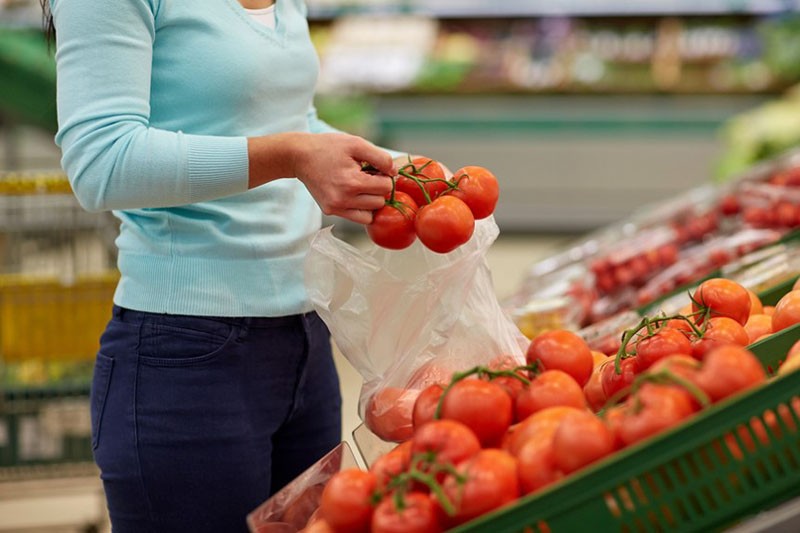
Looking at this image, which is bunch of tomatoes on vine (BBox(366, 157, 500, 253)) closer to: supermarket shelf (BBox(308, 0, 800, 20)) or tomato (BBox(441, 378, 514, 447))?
tomato (BBox(441, 378, 514, 447))

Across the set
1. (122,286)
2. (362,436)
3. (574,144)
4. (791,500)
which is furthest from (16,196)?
(574,144)

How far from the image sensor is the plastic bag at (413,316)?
1.66m

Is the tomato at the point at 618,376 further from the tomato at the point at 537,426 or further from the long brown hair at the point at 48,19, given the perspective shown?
the long brown hair at the point at 48,19

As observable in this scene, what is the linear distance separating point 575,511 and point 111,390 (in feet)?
2.58

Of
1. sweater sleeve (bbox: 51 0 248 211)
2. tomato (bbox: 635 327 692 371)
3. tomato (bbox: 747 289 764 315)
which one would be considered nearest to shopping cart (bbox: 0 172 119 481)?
sweater sleeve (bbox: 51 0 248 211)

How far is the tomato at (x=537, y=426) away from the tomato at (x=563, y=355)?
11 centimetres

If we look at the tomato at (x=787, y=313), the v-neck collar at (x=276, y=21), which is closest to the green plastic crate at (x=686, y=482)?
the tomato at (x=787, y=313)

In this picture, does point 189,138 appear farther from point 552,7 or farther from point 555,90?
point 552,7

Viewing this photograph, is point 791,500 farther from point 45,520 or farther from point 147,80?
point 45,520

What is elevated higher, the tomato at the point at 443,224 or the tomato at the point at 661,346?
the tomato at the point at 443,224

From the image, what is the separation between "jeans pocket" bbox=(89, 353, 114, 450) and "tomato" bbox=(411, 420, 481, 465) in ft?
1.96

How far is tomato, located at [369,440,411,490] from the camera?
1219mm

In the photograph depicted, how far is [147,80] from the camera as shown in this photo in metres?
1.47

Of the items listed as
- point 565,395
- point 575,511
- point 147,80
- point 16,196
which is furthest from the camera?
point 16,196
